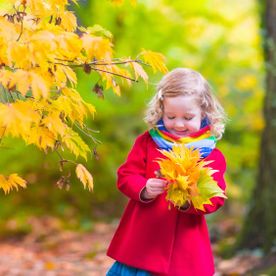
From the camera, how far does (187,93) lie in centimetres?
304

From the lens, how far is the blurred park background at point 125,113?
8242 millimetres

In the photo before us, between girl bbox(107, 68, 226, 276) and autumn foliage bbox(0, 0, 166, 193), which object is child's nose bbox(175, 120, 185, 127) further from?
autumn foliage bbox(0, 0, 166, 193)

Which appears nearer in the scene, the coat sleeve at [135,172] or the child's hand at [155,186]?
the child's hand at [155,186]

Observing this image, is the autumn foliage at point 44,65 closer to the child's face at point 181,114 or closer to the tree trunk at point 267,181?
the child's face at point 181,114

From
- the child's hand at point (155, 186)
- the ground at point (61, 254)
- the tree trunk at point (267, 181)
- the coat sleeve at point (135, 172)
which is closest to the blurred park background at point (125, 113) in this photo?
the ground at point (61, 254)

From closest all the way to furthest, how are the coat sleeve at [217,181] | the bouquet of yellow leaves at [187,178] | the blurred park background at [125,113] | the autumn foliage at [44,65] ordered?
the autumn foliage at [44,65] < the bouquet of yellow leaves at [187,178] < the coat sleeve at [217,181] < the blurred park background at [125,113]

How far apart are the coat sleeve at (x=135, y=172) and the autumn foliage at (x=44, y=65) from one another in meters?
0.26

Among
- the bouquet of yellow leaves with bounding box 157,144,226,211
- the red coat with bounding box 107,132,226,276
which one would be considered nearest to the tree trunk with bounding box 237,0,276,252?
the red coat with bounding box 107,132,226,276

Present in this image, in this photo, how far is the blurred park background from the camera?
824 cm

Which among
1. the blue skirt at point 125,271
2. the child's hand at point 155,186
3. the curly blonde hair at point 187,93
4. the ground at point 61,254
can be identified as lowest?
the ground at point 61,254

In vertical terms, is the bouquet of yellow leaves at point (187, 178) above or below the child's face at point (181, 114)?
below

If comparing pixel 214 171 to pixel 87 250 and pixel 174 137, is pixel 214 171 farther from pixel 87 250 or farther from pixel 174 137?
pixel 87 250

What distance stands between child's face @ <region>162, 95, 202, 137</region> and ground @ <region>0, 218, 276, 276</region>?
232 centimetres

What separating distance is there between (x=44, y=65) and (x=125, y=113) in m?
6.10
